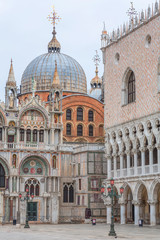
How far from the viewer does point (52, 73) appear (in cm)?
6253

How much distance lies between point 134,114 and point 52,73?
21420 mm

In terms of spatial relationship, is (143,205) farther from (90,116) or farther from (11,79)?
(11,79)

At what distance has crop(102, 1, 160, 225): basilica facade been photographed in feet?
133

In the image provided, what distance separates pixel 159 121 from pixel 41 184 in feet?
51.9

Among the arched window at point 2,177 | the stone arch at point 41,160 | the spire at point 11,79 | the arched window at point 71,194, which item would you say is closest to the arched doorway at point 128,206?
the arched window at point 71,194

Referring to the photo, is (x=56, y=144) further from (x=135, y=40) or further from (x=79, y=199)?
Result: (x=135, y=40)

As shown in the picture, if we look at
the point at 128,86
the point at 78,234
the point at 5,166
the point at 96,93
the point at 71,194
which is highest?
the point at 96,93

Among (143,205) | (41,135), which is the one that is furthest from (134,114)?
(41,135)

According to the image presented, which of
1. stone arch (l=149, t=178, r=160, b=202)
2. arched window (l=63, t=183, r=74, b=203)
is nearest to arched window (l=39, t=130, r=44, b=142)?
arched window (l=63, t=183, r=74, b=203)

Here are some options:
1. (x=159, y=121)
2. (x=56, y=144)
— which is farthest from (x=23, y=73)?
(x=159, y=121)

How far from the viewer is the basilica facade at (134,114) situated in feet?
133

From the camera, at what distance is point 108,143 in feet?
155

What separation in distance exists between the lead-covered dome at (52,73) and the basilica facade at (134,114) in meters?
14.3

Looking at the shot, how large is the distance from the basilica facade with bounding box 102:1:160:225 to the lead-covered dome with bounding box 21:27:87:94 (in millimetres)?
14274
